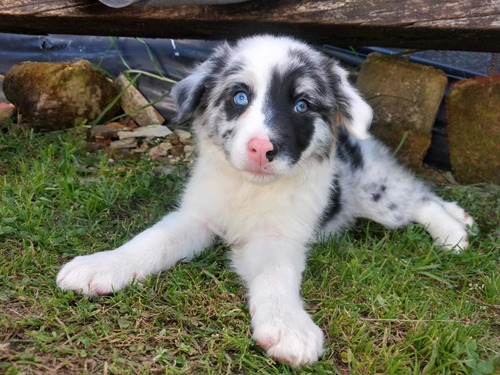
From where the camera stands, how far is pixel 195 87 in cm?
314

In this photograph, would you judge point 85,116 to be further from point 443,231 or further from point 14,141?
point 443,231

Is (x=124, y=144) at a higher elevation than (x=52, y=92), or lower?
lower

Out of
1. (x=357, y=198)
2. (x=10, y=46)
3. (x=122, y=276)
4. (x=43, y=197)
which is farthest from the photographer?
(x=10, y=46)

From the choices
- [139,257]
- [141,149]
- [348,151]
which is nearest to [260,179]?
[139,257]

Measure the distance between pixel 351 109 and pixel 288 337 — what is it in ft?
4.41

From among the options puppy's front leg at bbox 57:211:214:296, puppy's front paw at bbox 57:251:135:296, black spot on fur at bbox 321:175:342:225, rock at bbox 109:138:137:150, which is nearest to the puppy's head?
black spot on fur at bbox 321:175:342:225

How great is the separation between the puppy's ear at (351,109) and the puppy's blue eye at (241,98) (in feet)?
1.80

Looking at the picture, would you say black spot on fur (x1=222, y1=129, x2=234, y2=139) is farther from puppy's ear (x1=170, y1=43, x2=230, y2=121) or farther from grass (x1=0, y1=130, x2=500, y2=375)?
grass (x1=0, y1=130, x2=500, y2=375)

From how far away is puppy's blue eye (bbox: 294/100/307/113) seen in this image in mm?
2949

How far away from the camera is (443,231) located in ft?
11.9


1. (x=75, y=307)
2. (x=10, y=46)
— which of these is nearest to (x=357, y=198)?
(x=75, y=307)

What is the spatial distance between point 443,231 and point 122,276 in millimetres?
2057

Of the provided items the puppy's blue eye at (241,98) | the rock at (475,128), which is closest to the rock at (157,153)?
the puppy's blue eye at (241,98)

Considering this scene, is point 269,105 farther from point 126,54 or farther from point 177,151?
point 126,54
